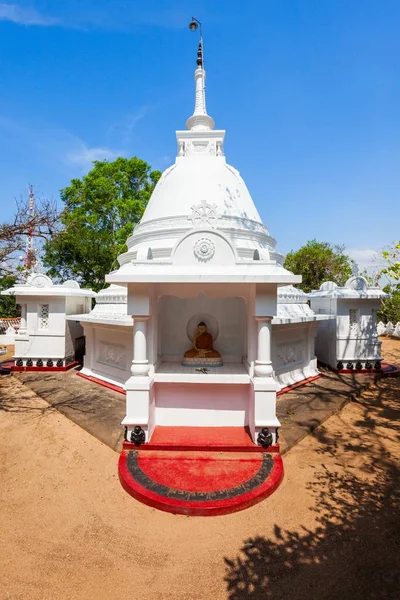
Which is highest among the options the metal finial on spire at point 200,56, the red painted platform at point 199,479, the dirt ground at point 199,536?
the metal finial on spire at point 200,56

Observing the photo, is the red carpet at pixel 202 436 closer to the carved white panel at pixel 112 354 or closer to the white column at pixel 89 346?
the carved white panel at pixel 112 354

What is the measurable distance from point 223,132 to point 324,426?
12.2 m

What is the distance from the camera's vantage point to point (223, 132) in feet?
43.7

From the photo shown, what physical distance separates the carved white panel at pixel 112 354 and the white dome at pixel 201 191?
4.95 metres

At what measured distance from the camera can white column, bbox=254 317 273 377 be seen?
6109mm

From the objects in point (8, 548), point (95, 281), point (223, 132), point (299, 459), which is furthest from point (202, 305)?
point (95, 281)

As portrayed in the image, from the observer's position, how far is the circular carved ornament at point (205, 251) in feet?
20.2

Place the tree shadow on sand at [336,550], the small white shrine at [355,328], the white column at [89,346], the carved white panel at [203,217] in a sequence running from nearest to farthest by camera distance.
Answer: the tree shadow on sand at [336,550] → the carved white panel at [203,217] → the white column at [89,346] → the small white shrine at [355,328]

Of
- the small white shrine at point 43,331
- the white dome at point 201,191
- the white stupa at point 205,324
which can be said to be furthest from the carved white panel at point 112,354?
the white dome at point 201,191

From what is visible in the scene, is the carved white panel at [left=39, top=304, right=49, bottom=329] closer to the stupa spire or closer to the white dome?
the white dome

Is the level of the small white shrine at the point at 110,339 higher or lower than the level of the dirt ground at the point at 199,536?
higher

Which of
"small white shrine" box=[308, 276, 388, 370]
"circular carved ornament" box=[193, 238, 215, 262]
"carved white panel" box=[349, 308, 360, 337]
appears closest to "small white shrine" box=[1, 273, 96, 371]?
"circular carved ornament" box=[193, 238, 215, 262]

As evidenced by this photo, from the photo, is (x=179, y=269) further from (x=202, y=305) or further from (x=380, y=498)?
(x=380, y=498)

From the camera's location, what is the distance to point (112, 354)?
A: 10430 millimetres
